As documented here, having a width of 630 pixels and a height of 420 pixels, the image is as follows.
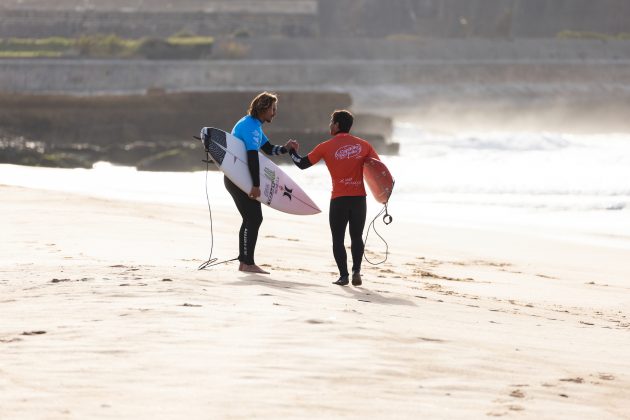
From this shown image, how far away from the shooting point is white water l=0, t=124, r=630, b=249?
16.8m

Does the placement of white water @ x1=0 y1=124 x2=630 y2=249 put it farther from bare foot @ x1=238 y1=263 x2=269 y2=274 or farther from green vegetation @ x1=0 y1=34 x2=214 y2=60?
green vegetation @ x1=0 y1=34 x2=214 y2=60

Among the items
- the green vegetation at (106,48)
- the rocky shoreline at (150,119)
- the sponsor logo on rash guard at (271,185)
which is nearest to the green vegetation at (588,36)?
the green vegetation at (106,48)

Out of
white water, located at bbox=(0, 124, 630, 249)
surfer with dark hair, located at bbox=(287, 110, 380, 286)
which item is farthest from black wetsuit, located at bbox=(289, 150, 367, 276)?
white water, located at bbox=(0, 124, 630, 249)

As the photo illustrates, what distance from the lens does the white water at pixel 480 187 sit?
55.1 feet

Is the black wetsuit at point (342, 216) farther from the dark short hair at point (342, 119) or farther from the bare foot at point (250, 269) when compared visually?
the bare foot at point (250, 269)

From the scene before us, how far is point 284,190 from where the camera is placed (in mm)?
9672

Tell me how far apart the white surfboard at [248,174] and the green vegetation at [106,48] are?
1814 inches

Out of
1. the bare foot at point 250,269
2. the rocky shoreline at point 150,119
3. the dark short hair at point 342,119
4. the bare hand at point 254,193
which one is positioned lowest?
the bare foot at point 250,269

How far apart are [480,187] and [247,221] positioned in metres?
13.9

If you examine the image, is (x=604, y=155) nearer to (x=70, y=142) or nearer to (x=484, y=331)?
(x=70, y=142)

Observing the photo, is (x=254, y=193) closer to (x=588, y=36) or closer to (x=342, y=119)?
(x=342, y=119)

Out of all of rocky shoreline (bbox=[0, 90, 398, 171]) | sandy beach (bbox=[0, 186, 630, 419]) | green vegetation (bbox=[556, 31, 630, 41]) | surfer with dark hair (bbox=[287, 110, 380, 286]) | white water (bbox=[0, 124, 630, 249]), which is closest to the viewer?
sandy beach (bbox=[0, 186, 630, 419])

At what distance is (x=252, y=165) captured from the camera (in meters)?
8.67

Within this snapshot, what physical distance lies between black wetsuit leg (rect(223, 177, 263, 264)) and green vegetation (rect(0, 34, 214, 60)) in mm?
46924
